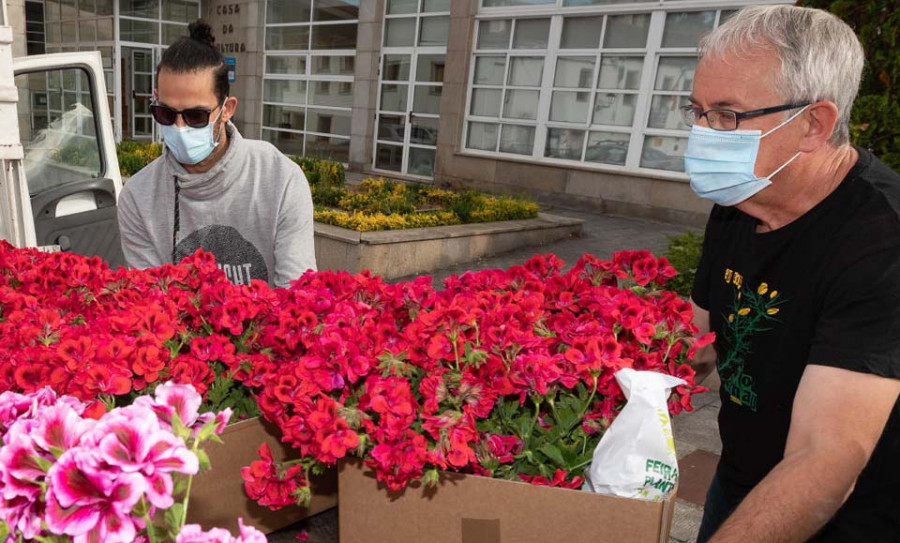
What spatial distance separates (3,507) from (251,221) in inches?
77.1

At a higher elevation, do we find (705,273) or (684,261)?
(705,273)

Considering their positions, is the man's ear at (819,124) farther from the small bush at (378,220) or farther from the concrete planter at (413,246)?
the small bush at (378,220)

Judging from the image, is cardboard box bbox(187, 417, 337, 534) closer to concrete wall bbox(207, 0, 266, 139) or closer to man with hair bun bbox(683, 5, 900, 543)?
man with hair bun bbox(683, 5, 900, 543)

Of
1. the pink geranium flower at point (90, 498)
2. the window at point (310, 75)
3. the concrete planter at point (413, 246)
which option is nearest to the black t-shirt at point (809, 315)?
the pink geranium flower at point (90, 498)

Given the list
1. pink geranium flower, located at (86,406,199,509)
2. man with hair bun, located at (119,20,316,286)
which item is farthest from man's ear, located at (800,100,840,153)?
man with hair bun, located at (119,20,316,286)

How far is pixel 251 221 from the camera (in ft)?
8.66

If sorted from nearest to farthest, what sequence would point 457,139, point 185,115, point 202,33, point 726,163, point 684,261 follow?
point 726,163 → point 185,115 → point 202,33 → point 684,261 → point 457,139

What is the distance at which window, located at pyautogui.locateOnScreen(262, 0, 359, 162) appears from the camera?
A: 55.5 feet

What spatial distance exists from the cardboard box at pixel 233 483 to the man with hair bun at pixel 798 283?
34.9 inches

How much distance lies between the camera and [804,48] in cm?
149

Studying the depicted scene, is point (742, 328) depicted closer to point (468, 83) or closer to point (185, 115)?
point (185, 115)

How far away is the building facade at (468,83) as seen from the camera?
11977 mm

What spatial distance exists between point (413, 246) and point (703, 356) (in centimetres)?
581

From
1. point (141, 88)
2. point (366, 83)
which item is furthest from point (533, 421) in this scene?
point (141, 88)
